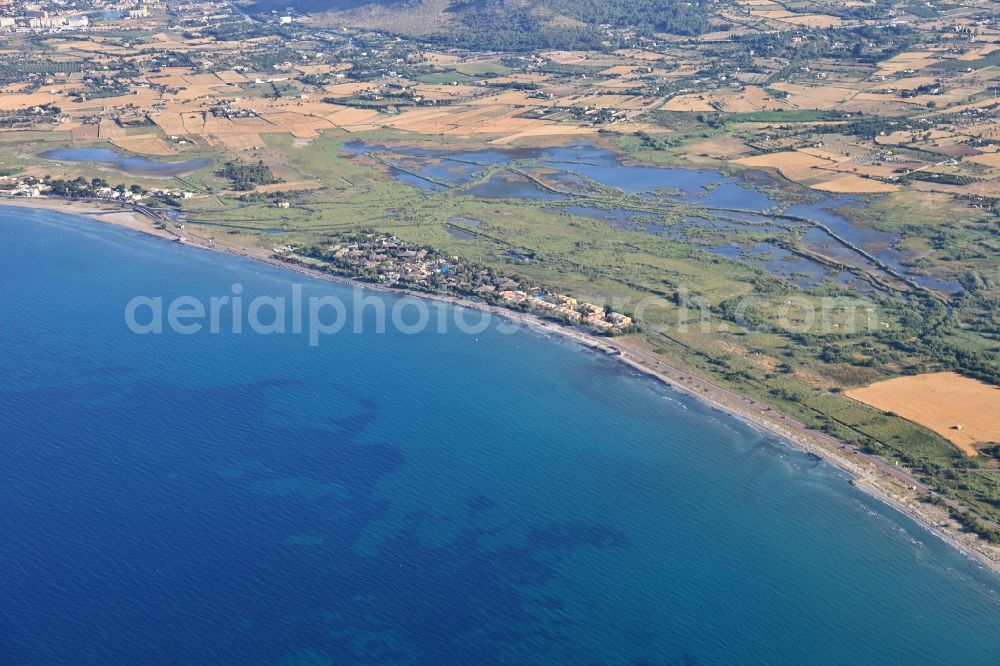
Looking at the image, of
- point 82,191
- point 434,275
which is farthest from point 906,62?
point 82,191

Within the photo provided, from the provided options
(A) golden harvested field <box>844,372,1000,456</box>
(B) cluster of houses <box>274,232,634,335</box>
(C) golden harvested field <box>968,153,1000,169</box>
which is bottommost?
(B) cluster of houses <box>274,232,634,335</box>

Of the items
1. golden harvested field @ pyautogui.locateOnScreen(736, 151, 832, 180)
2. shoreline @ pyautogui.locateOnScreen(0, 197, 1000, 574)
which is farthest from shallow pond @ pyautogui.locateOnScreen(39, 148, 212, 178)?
golden harvested field @ pyautogui.locateOnScreen(736, 151, 832, 180)

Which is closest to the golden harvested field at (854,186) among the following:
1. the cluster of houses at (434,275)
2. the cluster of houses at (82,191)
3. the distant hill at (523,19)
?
the cluster of houses at (434,275)

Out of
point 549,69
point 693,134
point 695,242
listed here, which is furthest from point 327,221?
point 549,69

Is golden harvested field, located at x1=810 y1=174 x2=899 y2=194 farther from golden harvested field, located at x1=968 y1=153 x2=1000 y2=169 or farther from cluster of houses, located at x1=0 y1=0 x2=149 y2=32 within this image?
cluster of houses, located at x1=0 y1=0 x2=149 y2=32

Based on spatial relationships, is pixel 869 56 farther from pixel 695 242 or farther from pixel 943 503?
pixel 943 503

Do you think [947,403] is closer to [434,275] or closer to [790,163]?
[434,275]

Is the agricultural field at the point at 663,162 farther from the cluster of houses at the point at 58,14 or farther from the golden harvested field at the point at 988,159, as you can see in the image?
the cluster of houses at the point at 58,14
